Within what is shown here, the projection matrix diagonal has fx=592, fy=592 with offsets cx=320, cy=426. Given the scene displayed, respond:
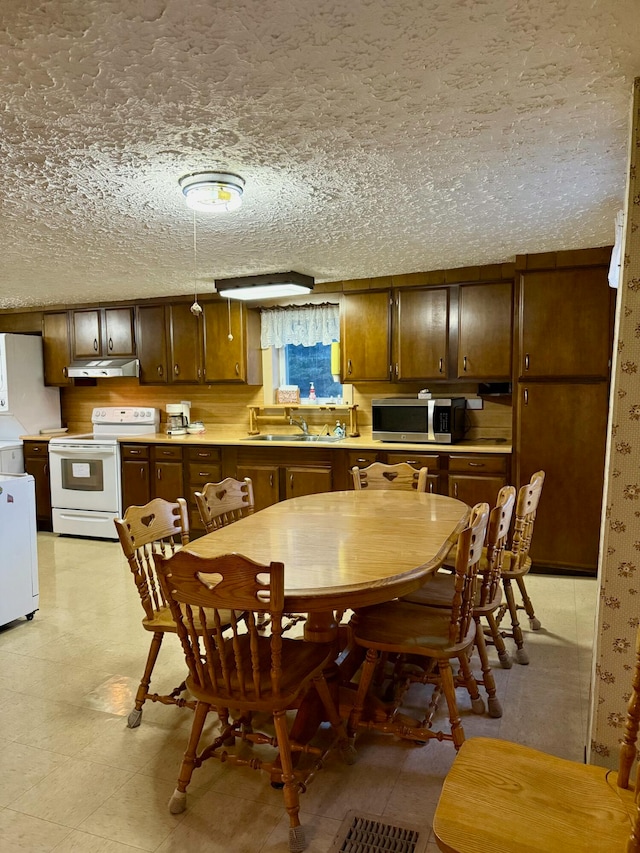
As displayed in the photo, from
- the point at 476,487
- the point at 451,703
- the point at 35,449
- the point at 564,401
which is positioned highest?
the point at 564,401

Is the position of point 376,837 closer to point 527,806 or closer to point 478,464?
point 527,806

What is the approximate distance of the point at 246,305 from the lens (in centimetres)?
536

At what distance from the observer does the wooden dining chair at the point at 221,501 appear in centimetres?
285

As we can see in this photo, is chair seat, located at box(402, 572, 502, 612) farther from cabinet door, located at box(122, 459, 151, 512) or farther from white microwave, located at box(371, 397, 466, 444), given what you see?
cabinet door, located at box(122, 459, 151, 512)

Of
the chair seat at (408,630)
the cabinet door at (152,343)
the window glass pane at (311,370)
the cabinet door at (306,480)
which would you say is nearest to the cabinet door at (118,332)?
the cabinet door at (152,343)

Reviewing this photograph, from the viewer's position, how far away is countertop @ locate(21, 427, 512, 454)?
4.40 metres

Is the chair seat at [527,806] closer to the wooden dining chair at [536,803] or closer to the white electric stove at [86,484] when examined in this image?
the wooden dining chair at [536,803]

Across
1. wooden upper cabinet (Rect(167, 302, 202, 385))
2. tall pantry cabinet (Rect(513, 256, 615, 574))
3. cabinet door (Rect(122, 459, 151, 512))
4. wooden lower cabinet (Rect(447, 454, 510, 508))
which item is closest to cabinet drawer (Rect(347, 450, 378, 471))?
wooden lower cabinet (Rect(447, 454, 510, 508))

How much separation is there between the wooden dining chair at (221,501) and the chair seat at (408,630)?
0.93 m

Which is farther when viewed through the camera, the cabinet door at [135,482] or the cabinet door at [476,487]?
the cabinet door at [135,482]

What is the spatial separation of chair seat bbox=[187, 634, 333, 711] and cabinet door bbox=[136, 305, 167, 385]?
3.96m

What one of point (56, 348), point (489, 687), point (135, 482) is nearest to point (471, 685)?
point (489, 687)

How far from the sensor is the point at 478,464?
432 cm

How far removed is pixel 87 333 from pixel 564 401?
14.7 ft
